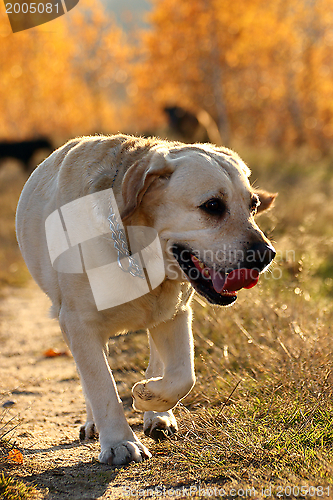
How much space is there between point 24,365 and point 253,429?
8.86 feet

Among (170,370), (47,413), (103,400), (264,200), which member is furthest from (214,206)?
(47,413)

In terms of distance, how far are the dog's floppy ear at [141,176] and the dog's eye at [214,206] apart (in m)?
0.28

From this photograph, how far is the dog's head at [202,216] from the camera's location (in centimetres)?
278

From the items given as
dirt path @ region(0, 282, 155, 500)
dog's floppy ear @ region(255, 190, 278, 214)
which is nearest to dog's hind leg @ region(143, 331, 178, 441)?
dirt path @ region(0, 282, 155, 500)

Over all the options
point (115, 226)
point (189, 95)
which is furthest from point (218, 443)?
point (189, 95)

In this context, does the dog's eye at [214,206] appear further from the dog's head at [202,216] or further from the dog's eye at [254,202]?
the dog's eye at [254,202]

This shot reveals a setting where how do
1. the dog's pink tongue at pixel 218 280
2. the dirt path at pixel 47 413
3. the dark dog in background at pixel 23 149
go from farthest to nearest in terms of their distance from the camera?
the dark dog in background at pixel 23 149 < the dog's pink tongue at pixel 218 280 < the dirt path at pixel 47 413

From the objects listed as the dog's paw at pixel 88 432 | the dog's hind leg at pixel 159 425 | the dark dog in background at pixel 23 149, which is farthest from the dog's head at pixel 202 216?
the dark dog in background at pixel 23 149

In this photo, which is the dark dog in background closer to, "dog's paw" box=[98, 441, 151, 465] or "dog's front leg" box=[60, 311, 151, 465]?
"dog's front leg" box=[60, 311, 151, 465]

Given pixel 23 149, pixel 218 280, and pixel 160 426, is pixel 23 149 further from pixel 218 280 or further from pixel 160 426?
pixel 218 280

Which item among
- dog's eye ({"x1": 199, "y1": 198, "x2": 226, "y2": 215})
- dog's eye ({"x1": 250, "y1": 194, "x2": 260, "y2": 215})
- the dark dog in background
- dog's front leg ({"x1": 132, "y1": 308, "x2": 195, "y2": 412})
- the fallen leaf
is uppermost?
dog's eye ({"x1": 199, "y1": 198, "x2": 226, "y2": 215})

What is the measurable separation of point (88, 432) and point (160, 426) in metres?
0.53

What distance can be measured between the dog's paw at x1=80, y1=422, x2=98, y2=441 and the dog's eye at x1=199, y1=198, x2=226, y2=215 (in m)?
1.61

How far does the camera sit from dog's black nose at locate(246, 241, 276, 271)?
2.74 metres
